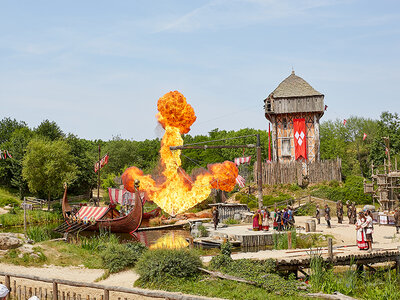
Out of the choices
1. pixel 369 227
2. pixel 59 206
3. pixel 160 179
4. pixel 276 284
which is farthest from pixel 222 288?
pixel 59 206

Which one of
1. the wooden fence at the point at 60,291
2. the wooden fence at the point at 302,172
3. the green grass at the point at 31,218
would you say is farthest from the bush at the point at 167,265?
the wooden fence at the point at 302,172

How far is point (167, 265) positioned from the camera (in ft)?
51.0

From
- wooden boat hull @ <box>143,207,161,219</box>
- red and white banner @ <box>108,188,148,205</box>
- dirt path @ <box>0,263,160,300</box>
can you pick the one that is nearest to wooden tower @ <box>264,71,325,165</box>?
wooden boat hull @ <box>143,207,161,219</box>

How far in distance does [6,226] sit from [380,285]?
35.3 metres

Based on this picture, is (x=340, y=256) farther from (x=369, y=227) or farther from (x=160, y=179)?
(x=160, y=179)

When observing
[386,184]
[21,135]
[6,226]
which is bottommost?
[6,226]

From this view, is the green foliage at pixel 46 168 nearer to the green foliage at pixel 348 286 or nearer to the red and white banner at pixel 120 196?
the red and white banner at pixel 120 196

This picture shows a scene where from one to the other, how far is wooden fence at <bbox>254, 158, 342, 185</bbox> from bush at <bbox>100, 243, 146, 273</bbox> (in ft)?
114

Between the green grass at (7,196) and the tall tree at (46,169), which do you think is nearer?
the green grass at (7,196)

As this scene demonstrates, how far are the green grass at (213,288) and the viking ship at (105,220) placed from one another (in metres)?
18.1

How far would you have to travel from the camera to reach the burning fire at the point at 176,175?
40.7 metres

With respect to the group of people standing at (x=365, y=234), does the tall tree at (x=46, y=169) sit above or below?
above

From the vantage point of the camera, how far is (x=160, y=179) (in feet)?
150

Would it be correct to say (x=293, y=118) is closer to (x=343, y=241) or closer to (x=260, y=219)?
(x=260, y=219)
